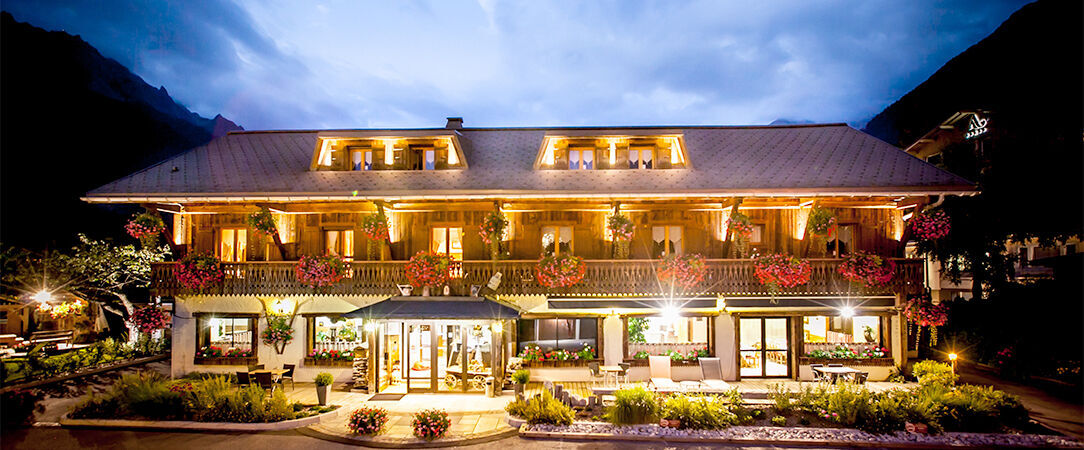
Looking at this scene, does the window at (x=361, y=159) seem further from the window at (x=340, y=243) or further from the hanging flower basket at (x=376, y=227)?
the hanging flower basket at (x=376, y=227)

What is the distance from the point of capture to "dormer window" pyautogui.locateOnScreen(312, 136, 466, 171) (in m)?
19.6

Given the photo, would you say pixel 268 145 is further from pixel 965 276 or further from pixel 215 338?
pixel 965 276

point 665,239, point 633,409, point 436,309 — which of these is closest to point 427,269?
point 436,309

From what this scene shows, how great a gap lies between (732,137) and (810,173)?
4.19 meters

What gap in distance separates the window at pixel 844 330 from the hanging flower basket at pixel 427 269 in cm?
1242

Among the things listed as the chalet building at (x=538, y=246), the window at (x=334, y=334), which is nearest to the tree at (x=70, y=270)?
the chalet building at (x=538, y=246)

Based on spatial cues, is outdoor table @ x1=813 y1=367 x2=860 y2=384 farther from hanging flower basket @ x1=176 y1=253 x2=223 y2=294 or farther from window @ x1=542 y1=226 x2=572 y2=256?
hanging flower basket @ x1=176 y1=253 x2=223 y2=294

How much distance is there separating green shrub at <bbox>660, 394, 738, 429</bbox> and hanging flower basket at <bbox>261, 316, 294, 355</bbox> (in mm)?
13013

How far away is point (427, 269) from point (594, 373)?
627 centimetres

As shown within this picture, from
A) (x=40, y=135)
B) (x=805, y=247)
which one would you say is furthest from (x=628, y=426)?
(x=40, y=135)

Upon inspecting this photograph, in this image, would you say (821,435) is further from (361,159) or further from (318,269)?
(361,159)

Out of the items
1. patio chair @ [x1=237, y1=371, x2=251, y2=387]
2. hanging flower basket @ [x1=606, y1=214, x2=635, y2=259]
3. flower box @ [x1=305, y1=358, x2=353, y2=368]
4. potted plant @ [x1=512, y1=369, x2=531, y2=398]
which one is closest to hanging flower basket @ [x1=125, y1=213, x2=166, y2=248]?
patio chair @ [x1=237, y1=371, x2=251, y2=387]

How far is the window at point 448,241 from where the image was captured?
19047 millimetres

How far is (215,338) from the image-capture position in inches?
758
